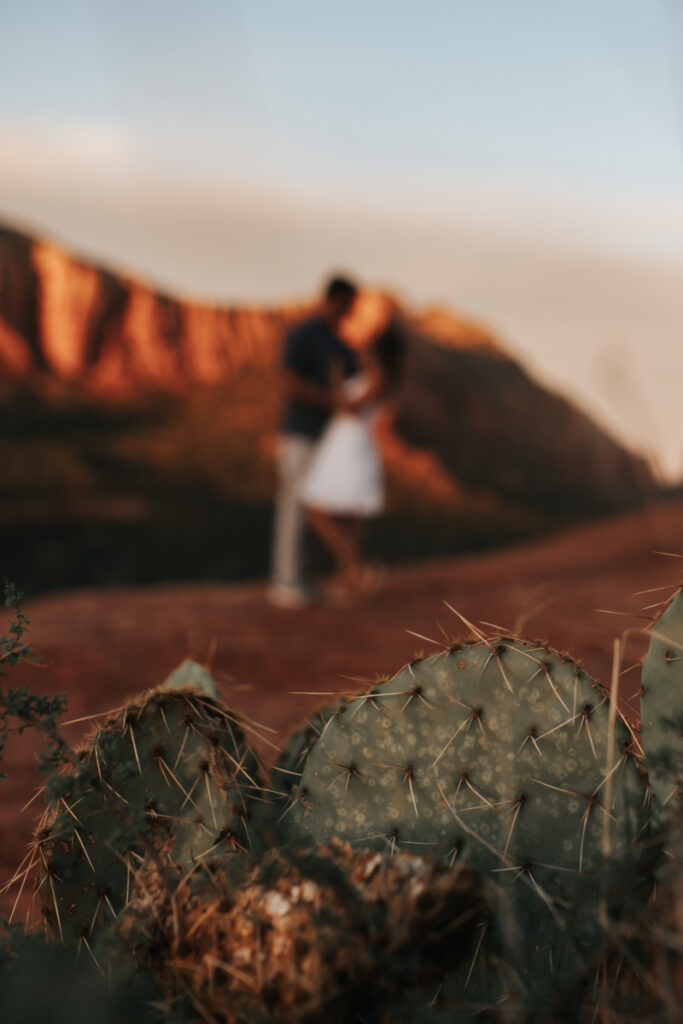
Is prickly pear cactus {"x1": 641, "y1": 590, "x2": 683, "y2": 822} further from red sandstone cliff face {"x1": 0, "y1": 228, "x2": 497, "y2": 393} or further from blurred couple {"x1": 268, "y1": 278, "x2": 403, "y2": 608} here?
red sandstone cliff face {"x1": 0, "y1": 228, "x2": 497, "y2": 393}

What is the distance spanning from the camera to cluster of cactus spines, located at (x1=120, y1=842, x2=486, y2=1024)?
1.06 m

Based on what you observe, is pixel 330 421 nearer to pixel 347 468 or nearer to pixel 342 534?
pixel 347 468

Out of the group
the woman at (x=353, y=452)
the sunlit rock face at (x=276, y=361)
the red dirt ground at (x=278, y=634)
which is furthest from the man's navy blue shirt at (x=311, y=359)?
the sunlit rock face at (x=276, y=361)

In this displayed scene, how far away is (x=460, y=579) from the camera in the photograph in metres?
7.83

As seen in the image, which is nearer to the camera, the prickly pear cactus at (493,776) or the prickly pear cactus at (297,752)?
the prickly pear cactus at (493,776)

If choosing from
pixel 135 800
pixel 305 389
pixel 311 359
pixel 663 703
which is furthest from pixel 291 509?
pixel 663 703

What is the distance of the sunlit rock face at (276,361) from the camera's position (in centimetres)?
2288

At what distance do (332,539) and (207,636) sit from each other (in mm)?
1131

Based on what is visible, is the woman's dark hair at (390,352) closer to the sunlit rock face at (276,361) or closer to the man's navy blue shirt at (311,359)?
the man's navy blue shirt at (311,359)

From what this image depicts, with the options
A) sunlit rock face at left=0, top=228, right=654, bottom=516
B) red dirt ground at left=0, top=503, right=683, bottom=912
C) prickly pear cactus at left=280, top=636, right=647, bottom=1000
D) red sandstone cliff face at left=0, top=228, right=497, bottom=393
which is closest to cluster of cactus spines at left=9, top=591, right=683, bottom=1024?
prickly pear cactus at left=280, top=636, right=647, bottom=1000

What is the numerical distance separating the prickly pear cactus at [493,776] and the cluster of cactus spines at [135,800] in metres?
0.12

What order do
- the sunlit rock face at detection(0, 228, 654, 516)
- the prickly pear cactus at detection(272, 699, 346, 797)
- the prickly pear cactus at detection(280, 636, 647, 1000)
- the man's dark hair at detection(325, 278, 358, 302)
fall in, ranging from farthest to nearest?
1. the sunlit rock face at detection(0, 228, 654, 516)
2. the man's dark hair at detection(325, 278, 358, 302)
3. the prickly pear cactus at detection(272, 699, 346, 797)
4. the prickly pear cactus at detection(280, 636, 647, 1000)

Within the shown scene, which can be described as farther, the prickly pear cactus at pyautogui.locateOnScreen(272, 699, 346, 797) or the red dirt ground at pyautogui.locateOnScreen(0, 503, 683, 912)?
the red dirt ground at pyautogui.locateOnScreen(0, 503, 683, 912)

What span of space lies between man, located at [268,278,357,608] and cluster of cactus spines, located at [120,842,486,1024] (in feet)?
15.8
